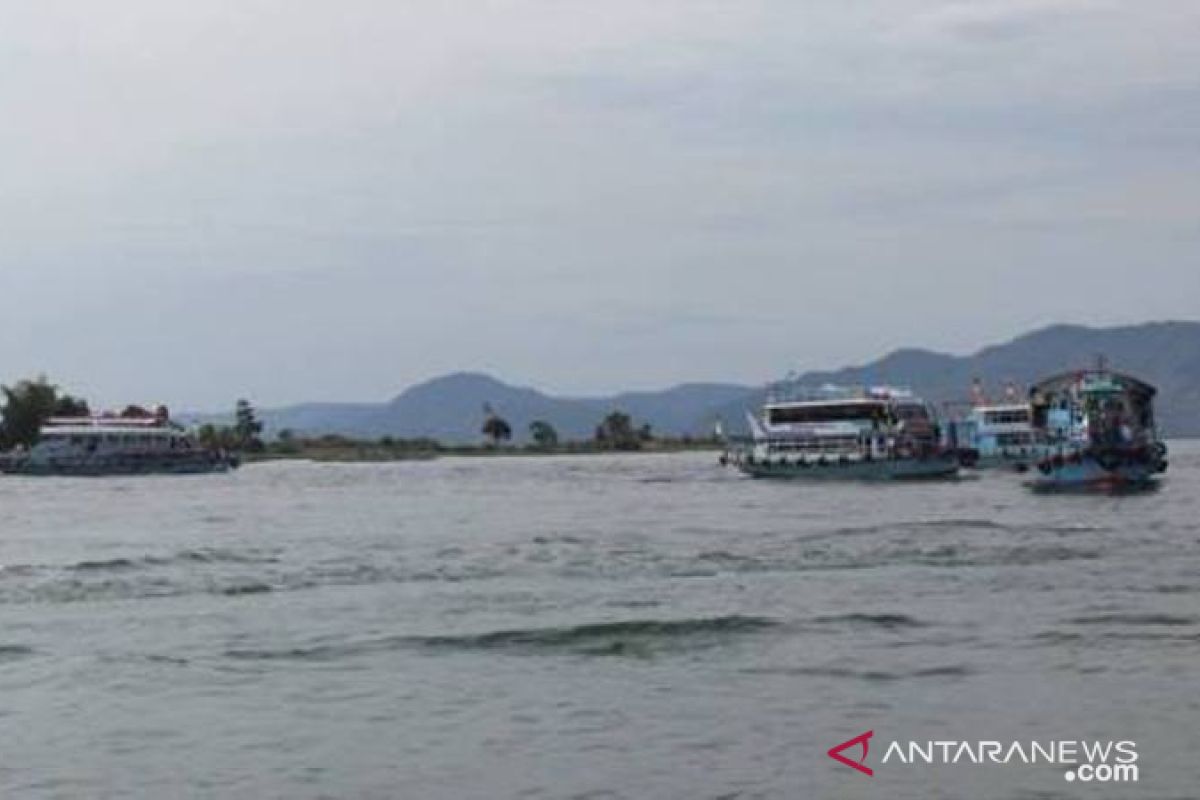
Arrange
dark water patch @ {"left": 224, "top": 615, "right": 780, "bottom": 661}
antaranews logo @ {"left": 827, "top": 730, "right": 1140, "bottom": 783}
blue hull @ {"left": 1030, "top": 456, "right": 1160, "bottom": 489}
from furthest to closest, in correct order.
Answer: blue hull @ {"left": 1030, "top": 456, "right": 1160, "bottom": 489} → dark water patch @ {"left": 224, "top": 615, "right": 780, "bottom": 661} → antaranews logo @ {"left": 827, "top": 730, "right": 1140, "bottom": 783}

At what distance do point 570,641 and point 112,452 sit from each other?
422ft

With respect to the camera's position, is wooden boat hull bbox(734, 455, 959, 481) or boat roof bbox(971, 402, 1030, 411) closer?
wooden boat hull bbox(734, 455, 959, 481)

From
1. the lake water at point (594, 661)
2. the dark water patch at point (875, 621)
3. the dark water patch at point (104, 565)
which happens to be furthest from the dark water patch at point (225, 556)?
the dark water patch at point (875, 621)

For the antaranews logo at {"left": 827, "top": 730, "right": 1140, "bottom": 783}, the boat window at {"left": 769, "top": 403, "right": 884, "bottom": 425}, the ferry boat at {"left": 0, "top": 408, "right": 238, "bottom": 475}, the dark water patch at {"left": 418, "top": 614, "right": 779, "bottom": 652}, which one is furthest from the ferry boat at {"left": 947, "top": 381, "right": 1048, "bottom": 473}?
the antaranews logo at {"left": 827, "top": 730, "right": 1140, "bottom": 783}

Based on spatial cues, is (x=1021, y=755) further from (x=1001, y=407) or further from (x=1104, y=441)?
(x=1001, y=407)

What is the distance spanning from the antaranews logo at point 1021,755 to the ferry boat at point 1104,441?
6606 cm

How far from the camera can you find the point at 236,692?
2358 cm

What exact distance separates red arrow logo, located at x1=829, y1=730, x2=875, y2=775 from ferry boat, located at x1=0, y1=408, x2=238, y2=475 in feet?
452

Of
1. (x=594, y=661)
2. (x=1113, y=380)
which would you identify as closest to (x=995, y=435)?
(x=1113, y=380)

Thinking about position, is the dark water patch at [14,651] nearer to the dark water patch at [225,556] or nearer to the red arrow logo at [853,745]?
the red arrow logo at [853,745]

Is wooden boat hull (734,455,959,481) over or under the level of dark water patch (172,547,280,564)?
over

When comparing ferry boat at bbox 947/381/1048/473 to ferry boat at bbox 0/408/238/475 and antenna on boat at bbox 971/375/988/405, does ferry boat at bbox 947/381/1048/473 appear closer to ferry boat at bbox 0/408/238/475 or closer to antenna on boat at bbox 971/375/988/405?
antenna on boat at bbox 971/375/988/405

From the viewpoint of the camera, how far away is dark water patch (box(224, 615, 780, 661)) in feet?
89.6

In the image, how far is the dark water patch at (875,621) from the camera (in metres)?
29.3
